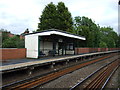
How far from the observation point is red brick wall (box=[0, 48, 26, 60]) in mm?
11555

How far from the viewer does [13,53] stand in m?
12.4

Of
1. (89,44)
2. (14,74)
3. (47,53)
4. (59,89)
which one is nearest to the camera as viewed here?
(59,89)

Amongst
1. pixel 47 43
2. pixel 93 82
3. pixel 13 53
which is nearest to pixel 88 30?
pixel 47 43

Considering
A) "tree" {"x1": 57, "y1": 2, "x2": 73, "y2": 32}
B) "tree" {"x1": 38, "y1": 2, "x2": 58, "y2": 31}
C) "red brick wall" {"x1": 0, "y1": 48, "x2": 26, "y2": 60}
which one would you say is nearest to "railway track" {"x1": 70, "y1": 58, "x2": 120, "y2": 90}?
"red brick wall" {"x1": 0, "y1": 48, "x2": 26, "y2": 60}

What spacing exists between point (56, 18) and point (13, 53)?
66.8 feet

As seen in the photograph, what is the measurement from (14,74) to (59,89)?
3627mm

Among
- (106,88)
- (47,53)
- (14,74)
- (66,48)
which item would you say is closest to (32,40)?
(47,53)

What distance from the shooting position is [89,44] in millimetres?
35531

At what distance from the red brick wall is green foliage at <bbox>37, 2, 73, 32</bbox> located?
17760 mm

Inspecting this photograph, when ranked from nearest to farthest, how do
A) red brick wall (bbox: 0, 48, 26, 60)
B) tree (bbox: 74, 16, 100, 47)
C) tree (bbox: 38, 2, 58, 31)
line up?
red brick wall (bbox: 0, 48, 26, 60) < tree (bbox: 38, 2, 58, 31) < tree (bbox: 74, 16, 100, 47)

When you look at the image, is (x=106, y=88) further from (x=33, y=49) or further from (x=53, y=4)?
(x=53, y=4)

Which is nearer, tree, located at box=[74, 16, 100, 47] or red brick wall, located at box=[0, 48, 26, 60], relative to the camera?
red brick wall, located at box=[0, 48, 26, 60]

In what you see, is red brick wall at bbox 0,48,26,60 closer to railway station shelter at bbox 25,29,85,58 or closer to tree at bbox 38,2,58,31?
railway station shelter at bbox 25,29,85,58

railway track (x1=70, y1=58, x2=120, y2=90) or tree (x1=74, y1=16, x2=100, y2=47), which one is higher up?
tree (x1=74, y1=16, x2=100, y2=47)
